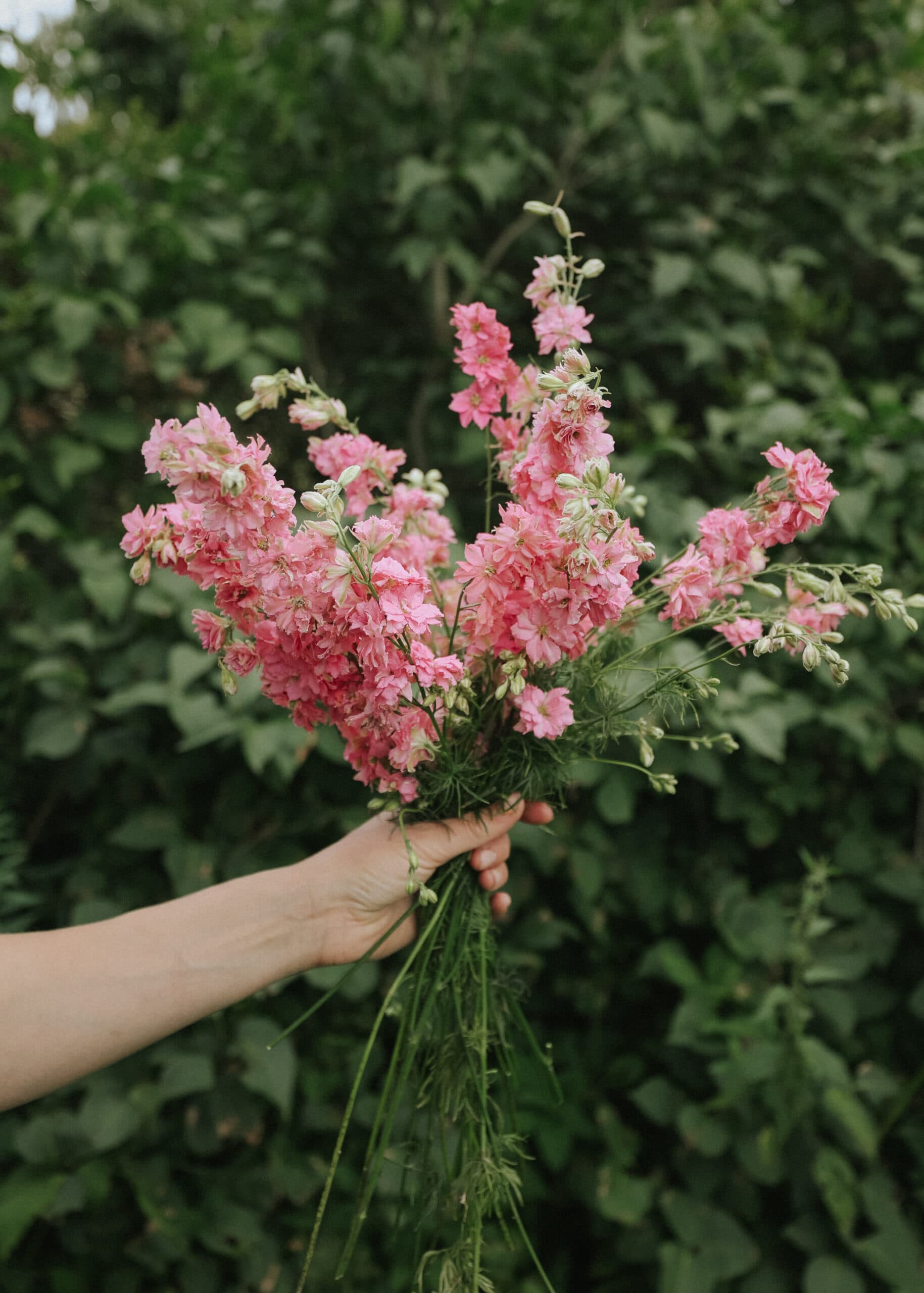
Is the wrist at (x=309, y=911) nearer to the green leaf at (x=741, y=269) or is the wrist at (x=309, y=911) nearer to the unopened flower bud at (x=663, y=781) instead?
the unopened flower bud at (x=663, y=781)

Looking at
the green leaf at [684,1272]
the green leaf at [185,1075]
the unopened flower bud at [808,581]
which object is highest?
the unopened flower bud at [808,581]

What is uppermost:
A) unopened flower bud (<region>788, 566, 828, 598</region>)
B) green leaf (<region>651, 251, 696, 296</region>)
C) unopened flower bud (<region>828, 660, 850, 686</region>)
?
green leaf (<region>651, 251, 696, 296</region>)

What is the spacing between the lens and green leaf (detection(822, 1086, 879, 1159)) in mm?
1332

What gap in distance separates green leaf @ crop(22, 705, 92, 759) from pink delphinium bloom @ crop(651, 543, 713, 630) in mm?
1117

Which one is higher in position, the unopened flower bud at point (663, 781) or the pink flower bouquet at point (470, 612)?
the pink flower bouquet at point (470, 612)

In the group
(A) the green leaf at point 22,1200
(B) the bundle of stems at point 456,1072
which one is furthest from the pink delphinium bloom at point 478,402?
(A) the green leaf at point 22,1200

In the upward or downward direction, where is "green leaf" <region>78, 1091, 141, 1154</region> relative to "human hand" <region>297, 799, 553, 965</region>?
downward

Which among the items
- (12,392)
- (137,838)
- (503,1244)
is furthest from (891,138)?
(503,1244)

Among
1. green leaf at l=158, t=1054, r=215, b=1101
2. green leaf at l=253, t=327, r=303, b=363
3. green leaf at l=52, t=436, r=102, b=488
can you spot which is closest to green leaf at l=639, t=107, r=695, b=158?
green leaf at l=253, t=327, r=303, b=363

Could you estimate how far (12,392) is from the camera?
5.32ft

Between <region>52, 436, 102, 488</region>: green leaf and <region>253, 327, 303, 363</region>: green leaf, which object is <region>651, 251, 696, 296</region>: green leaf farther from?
<region>52, 436, 102, 488</region>: green leaf

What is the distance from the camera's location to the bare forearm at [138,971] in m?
0.80

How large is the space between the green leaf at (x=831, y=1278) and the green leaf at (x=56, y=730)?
152cm

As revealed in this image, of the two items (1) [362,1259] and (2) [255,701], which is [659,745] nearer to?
(2) [255,701]
